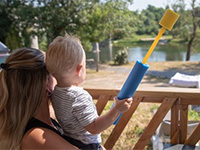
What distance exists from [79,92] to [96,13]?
695 cm

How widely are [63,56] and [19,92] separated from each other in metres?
0.19

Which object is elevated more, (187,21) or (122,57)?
(187,21)

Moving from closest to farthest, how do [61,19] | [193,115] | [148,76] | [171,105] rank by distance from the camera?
1. [171,105]
2. [193,115]
3. [148,76]
4. [61,19]

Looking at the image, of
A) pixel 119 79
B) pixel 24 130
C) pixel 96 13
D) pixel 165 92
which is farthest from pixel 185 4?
pixel 24 130

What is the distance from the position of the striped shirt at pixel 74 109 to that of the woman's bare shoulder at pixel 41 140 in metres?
0.08

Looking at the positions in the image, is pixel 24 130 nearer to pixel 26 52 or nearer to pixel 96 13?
pixel 26 52

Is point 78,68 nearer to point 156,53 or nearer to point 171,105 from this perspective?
point 171,105

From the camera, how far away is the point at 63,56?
2.55 feet

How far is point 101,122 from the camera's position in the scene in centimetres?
81

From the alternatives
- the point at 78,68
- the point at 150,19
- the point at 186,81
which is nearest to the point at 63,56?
the point at 78,68

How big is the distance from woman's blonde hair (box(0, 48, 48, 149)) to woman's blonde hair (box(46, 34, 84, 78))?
1.7 inches

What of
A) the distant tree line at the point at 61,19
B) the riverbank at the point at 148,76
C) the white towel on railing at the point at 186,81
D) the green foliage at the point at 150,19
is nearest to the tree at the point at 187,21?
the green foliage at the point at 150,19

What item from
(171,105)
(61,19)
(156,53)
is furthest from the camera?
(156,53)

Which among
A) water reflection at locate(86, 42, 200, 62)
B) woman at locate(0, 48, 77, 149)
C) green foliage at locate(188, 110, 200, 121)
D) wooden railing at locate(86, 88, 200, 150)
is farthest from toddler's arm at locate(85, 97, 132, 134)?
water reflection at locate(86, 42, 200, 62)
